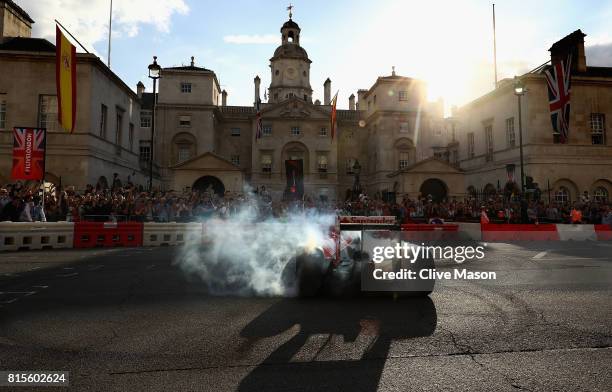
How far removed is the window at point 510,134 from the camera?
3291 cm

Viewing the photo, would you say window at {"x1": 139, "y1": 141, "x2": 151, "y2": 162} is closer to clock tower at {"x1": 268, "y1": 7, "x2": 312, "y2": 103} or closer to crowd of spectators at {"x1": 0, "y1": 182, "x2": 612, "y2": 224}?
clock tower at {"x1": 268, "y1": 7, "x2": 312, "y2": 103}

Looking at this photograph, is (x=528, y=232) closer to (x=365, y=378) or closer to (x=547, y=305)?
(x=547, y=305)

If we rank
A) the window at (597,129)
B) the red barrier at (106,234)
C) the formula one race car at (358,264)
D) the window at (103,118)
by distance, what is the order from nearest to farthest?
the formula one race car at (358,264)
the red barrier at (106,234)
the window at (103,118)
the window at (597,129)

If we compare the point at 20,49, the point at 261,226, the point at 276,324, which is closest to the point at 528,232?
the point at 261,226

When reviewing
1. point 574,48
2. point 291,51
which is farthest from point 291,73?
point 574,48

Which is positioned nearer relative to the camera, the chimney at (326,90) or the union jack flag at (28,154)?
the union jack flag at (28,154)

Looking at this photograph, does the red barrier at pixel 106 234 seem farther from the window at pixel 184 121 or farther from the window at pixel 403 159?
the window at pixel 403 159

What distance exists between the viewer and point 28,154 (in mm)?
18594

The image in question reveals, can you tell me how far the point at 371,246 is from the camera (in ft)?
22.1

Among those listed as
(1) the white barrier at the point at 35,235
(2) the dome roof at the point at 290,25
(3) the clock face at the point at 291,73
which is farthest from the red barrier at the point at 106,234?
(2) the dome roof at the point at 290,25

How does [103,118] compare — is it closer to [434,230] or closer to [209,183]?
[209,183]

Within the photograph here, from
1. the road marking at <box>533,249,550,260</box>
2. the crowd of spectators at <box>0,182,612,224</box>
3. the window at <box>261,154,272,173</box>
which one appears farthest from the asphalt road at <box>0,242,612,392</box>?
the window at <box>261,154,272,173</box>

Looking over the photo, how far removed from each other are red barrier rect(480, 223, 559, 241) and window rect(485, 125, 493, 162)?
59.3 ft

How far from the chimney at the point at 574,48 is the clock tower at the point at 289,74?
3504 centimetres
